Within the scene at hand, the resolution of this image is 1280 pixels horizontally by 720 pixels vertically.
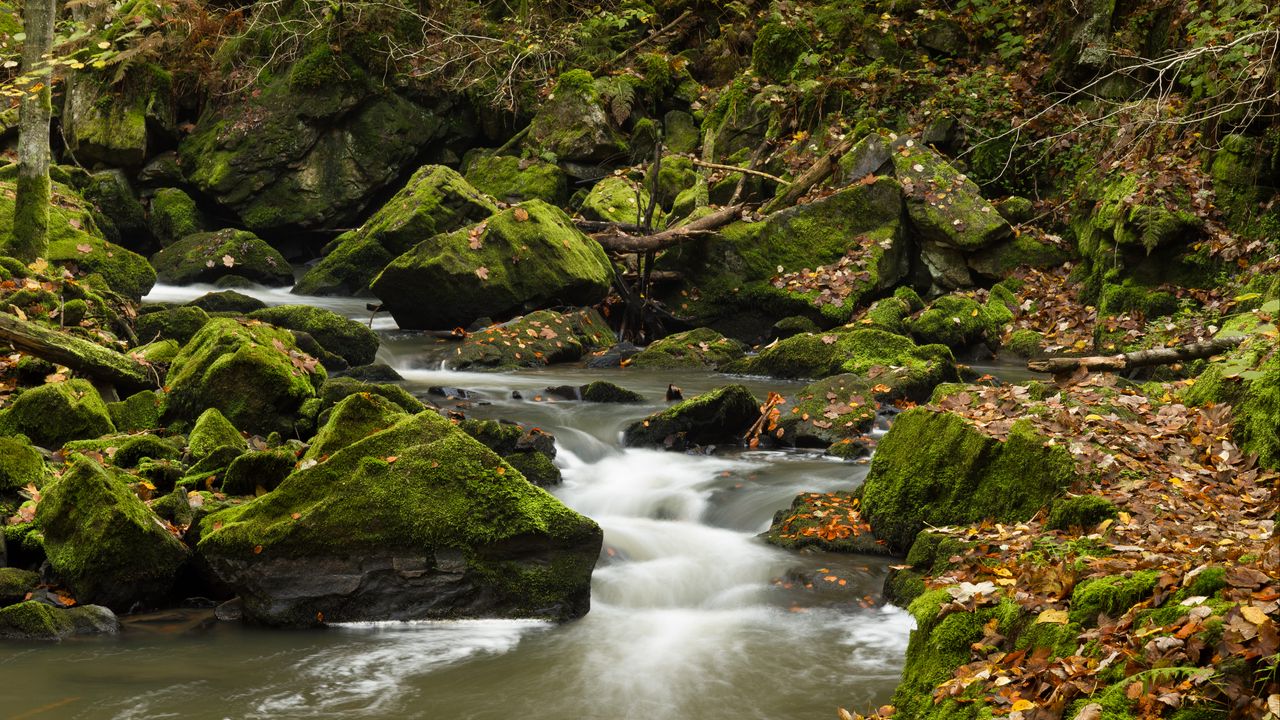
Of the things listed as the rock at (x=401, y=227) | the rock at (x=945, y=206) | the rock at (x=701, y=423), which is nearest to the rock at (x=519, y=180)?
the rock at (x=401, y=227)

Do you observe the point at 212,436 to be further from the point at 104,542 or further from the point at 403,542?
the point at 403,542

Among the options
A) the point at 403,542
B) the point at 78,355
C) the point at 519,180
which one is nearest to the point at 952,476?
the point at 403,542

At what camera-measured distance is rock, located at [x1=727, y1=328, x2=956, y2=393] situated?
1086 centimetres

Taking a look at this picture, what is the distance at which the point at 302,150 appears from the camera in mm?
20453

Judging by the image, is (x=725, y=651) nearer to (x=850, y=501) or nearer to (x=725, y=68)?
(x=850, y=501)

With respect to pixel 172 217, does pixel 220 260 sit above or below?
below

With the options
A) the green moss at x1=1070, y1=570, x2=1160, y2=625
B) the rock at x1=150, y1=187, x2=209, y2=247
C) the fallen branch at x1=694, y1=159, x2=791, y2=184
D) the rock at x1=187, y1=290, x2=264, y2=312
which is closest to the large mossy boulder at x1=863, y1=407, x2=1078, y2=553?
the green moss at x1=1070, y1=570, x2=1160, y2=625

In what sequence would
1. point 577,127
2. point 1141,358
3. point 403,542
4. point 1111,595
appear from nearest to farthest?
1. point 1111,595
2. point 403,542
3. point 1141,358
4. point 577,127

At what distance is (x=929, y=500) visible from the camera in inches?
265

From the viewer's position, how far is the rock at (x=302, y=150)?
2022 cm

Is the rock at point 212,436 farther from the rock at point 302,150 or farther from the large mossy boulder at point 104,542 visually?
the rock at point 302,150

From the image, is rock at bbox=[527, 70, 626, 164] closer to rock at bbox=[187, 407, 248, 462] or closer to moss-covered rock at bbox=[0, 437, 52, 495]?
rock at bbox=[187, 407, 248, 462]

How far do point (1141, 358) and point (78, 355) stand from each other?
26.1ft

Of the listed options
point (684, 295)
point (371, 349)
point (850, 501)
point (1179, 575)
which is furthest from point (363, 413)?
point (684, 295)
